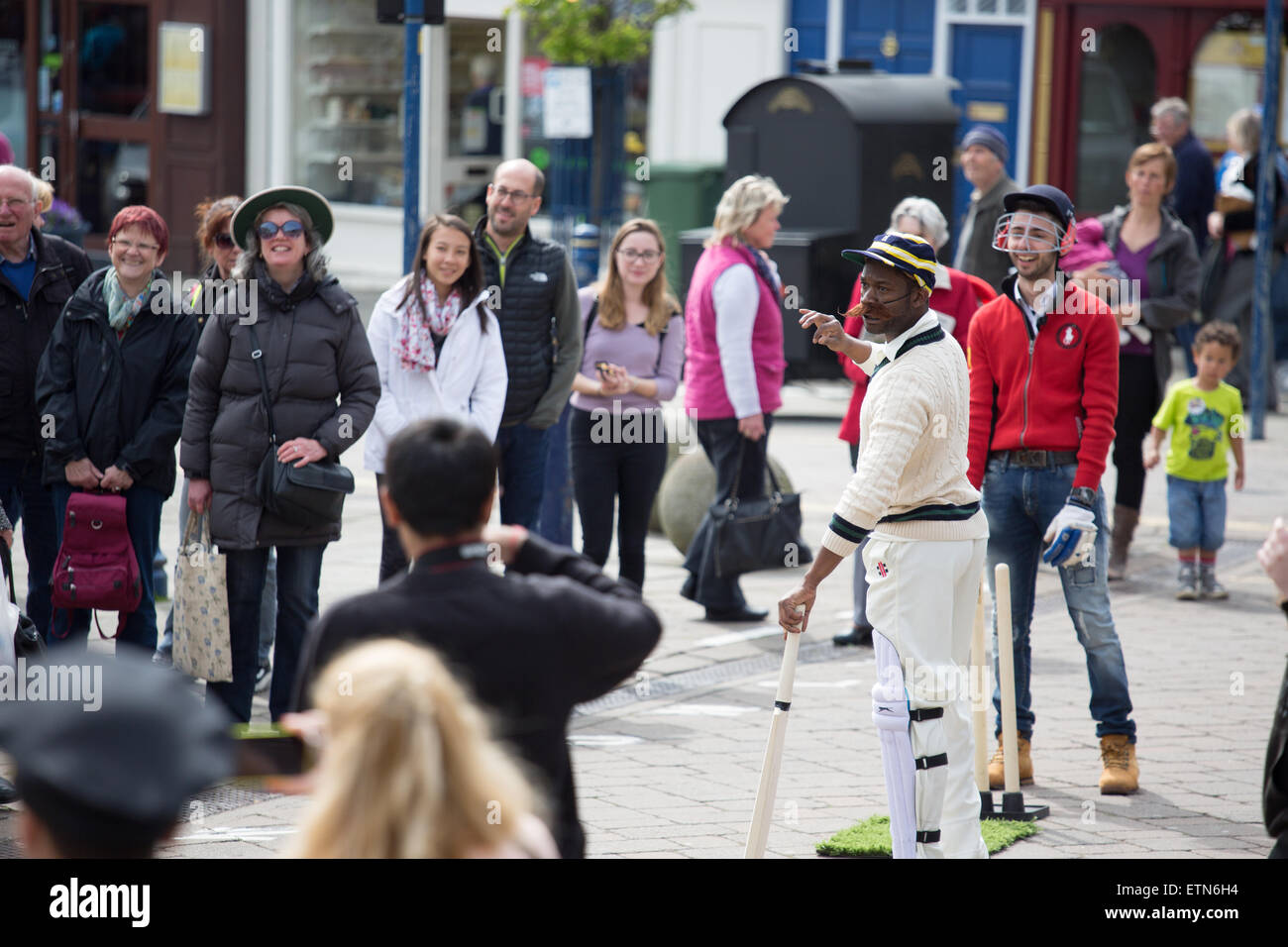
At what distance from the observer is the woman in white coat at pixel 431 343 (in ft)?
22.6

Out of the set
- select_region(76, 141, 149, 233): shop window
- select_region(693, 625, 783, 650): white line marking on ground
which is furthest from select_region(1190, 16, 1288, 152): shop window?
select_region(693, 625, 783, 650): white line marking on ground

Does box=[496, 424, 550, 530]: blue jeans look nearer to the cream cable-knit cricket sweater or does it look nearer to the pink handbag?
the pink handbag

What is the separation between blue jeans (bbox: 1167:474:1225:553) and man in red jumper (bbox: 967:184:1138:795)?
3.24 m

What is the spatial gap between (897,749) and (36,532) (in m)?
3.99

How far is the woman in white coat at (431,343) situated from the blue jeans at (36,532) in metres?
1.36

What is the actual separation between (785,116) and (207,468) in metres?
10.00

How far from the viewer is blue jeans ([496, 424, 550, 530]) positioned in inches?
299

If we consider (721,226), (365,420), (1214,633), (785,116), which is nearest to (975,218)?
(721,226)

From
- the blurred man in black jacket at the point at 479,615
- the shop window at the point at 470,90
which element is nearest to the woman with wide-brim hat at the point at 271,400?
the blurred man in black jacket at the point at 479,615

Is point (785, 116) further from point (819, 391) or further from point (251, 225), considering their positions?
point (251, 225)

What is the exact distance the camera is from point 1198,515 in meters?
9.25

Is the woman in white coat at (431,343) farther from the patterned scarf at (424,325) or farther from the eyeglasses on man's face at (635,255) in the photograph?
the eyeglasses on man's face at (635,255)

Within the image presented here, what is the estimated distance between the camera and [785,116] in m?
15.4
